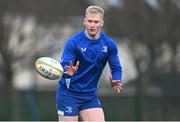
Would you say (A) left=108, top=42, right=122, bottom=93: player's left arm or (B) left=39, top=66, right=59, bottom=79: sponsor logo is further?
(A) left=108, top=42, right=122, bottom=93: player's left arm

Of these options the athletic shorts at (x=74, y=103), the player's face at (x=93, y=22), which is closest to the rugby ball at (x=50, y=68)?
the athletic shorts at (x=74, y=103)

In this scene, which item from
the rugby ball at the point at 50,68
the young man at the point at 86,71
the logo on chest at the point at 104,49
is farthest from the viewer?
the logo on chest at the point at 104,49

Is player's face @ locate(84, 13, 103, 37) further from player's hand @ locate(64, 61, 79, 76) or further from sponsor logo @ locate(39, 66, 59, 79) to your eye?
sponsor logo @ locate(39, 66, 59, 79)

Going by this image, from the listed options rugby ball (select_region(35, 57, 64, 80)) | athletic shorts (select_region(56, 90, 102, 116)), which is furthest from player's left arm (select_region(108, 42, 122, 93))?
rugby ball (select_region(35, 57, 64, 80))

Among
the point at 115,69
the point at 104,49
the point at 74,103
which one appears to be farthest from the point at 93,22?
the point at 74,103

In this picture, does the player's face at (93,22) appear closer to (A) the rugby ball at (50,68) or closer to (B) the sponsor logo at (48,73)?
(A) the rugby ball at (50,68)

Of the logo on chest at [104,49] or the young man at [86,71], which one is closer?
the young man at [86,71]

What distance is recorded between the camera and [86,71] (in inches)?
307

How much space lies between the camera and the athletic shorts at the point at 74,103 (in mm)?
7852

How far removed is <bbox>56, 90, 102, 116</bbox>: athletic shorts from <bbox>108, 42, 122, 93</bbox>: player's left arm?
1.11 feet

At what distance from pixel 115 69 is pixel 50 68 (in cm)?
94

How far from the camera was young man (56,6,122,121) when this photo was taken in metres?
7.70

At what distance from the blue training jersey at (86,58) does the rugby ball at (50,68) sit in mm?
141

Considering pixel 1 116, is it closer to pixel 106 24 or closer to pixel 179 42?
pixel 106 24
